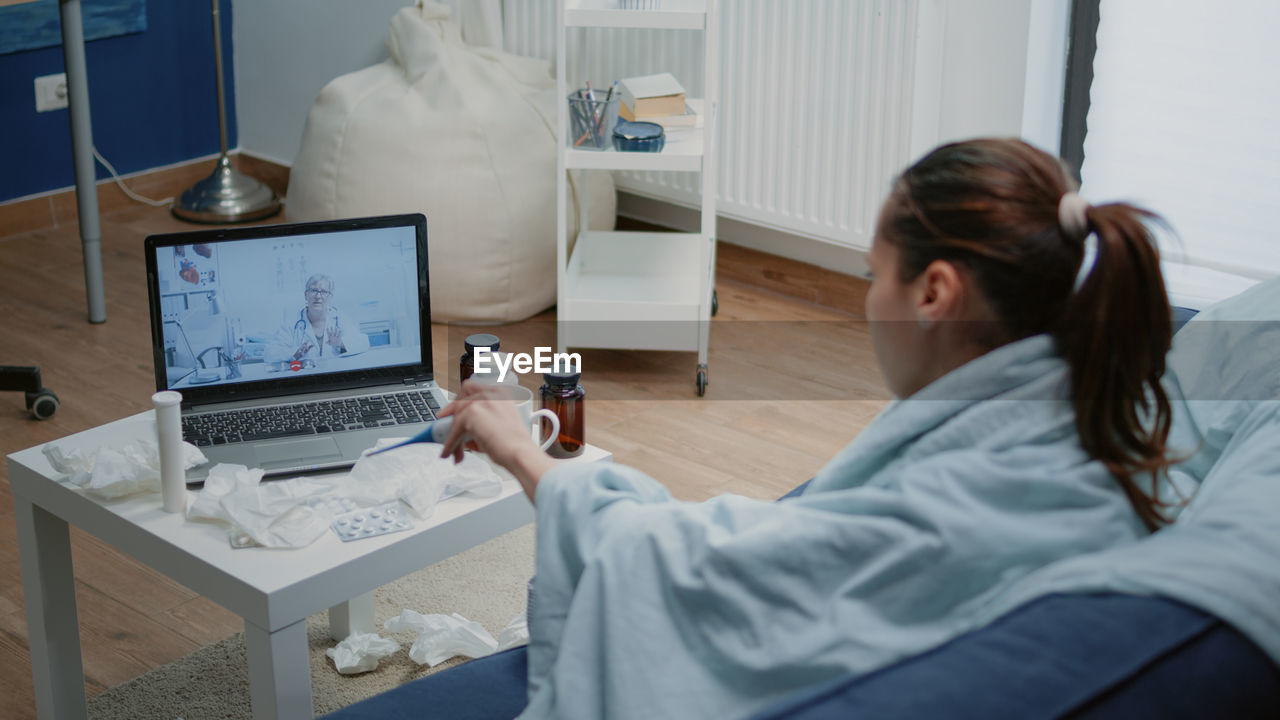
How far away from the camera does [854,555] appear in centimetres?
90

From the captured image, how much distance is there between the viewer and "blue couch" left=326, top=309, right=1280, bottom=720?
75 centimetres

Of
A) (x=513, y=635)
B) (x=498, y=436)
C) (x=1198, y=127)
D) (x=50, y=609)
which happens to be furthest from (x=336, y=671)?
(x=1198, y=127)

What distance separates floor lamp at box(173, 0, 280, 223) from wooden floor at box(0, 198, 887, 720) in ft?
0.74

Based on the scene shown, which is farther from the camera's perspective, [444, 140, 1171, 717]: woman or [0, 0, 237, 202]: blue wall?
[0, 0, 237, 202]: blue wall

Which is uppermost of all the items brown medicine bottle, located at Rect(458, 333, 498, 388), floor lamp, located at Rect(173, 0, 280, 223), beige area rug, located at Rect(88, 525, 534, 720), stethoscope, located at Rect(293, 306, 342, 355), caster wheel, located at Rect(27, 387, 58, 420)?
stethoscope, located at Rect(293, 306, 342, 355)

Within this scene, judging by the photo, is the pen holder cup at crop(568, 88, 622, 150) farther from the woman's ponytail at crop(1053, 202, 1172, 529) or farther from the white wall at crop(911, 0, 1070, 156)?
the woman's ponytail at crop(1053, 202, 1172, 529)

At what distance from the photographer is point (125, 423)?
1.61 metres

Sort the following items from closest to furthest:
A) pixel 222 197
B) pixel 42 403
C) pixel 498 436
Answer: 1. pixel 498 436
2. pixel 42 403
3. pixel 222 197

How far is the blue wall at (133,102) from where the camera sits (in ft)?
12.1

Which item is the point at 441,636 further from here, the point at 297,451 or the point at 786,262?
the point at 786,262

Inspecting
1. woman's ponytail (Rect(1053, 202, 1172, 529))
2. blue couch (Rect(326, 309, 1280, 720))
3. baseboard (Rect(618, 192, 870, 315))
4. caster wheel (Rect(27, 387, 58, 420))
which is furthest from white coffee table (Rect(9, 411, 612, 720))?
baseboard (Rect(618, 192, 870, 315))

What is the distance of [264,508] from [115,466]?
0.65 ft

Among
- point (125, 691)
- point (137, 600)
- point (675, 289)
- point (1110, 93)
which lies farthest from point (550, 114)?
point (125, 691)

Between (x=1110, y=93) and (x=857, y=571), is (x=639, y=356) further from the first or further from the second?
(x=857, y=571)
